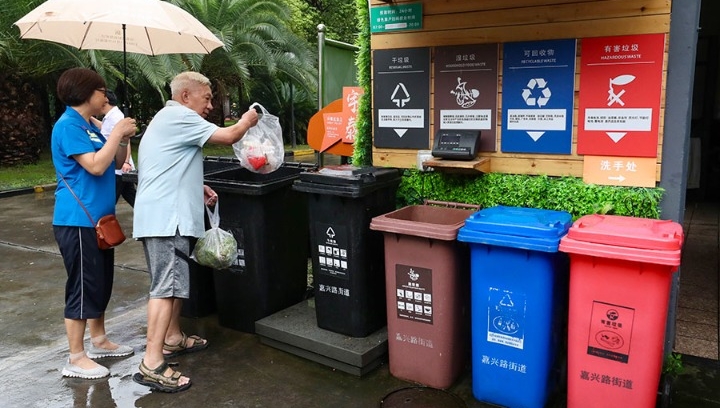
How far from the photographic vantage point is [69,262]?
3.72 meters

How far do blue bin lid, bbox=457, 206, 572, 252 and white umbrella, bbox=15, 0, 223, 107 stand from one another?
2.42 meters

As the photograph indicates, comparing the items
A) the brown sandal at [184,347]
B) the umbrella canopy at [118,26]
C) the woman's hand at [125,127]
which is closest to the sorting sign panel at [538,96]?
the umbrella canopy at [118,26]

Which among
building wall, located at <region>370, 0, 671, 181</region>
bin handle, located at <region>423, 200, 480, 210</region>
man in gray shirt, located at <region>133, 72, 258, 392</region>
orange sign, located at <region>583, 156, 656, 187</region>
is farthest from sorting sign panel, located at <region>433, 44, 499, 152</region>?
man in gray shirt, located at <region>133, 72, 258, 392</region>

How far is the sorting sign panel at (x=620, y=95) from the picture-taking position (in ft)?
11.6

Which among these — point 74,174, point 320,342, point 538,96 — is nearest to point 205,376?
point 320,342

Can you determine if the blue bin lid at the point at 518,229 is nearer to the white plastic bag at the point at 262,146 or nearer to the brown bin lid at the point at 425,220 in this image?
the brown bin lid at the point at 425,220

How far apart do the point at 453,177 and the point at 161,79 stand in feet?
34.5

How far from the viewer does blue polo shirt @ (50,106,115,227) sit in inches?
142

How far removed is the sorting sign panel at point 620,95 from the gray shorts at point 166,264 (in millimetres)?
2686

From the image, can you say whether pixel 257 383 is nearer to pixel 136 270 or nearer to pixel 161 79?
→ pixel 136 270

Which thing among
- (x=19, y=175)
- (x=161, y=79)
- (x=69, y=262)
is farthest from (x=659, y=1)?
(x=19, y=175)

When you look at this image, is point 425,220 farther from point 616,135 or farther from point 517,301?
point 616,135

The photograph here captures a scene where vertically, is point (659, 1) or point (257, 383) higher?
point (659, 1)

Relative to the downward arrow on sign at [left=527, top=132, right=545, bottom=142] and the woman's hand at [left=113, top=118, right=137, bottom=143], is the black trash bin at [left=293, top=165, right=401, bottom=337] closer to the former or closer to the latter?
the downward arrow on sign at [left=527, top=132, right=545, bottom=142]
